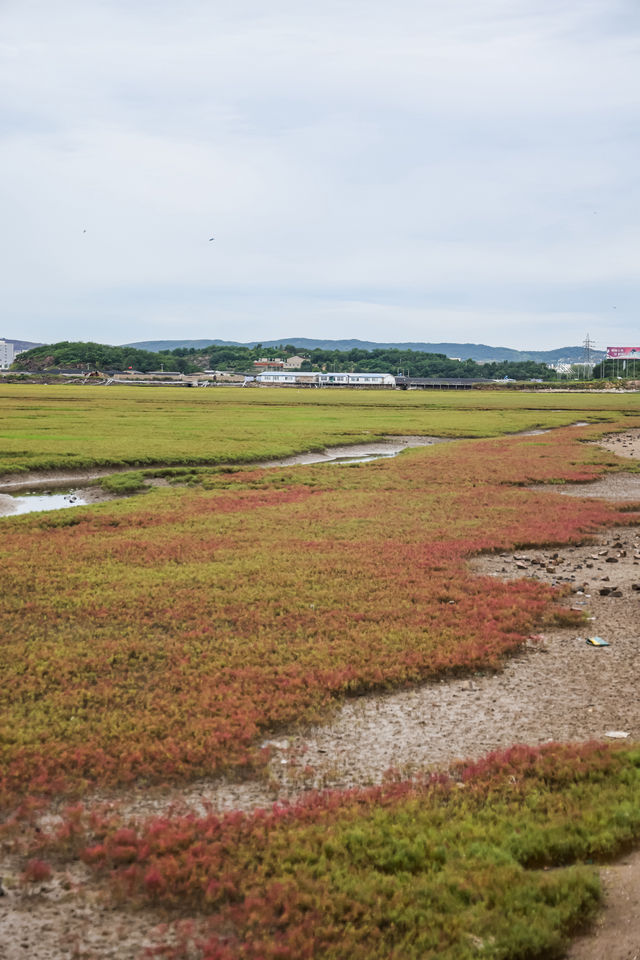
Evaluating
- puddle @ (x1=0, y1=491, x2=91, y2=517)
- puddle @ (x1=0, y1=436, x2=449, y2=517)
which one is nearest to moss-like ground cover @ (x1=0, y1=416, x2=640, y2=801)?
puddle @ (x1=0, y1=491, x2=91, y2=517)

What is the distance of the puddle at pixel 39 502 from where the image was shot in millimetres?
30598

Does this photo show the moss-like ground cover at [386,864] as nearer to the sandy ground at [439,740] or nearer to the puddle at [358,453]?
the sandy ground at [439,740]

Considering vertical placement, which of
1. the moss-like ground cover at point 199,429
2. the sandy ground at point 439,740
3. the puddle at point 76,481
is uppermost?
the moss-like ground cover at point 199,429

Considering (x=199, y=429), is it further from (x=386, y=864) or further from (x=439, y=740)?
(x=386, y=864)

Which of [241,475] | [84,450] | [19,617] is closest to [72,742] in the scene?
[19,617]

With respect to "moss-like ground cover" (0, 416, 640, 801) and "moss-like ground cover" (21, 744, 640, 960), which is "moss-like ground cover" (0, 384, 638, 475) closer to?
"moss-like ground cover" (0, 416, 640, 801)

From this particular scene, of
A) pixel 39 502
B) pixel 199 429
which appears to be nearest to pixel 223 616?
pixel 39 502

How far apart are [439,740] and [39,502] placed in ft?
85.5

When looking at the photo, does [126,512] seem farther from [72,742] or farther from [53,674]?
[72,742]

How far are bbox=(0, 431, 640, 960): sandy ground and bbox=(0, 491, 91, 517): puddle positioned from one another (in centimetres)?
2117

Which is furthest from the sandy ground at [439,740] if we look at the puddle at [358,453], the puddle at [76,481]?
the puddle at [358,453]

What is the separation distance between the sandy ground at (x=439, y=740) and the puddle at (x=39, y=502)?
2117cm

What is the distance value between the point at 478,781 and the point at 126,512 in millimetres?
20361

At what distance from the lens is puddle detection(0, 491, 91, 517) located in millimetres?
30598
